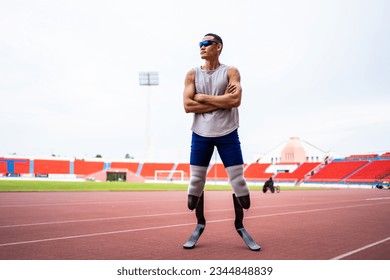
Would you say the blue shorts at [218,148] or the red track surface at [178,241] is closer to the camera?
the red track surface at [178,241]

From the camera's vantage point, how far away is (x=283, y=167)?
68.6 meters

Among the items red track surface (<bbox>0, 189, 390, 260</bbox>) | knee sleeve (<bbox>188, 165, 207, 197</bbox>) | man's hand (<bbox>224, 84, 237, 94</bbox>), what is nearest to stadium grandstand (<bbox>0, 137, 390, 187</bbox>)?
red track surface (<bbox>0, 189, 390, 260</bbox>)

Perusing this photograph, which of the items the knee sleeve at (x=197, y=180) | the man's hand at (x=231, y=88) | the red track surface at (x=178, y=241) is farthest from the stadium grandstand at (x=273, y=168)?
the man's hand at (x=231, y=88)

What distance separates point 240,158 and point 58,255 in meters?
2.45

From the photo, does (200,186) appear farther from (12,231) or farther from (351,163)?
(351,163)

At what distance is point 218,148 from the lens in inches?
184

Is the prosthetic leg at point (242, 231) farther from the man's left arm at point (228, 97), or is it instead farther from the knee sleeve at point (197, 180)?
the man's left arm at point (228, 97)

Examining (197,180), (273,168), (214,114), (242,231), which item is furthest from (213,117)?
(273,168)

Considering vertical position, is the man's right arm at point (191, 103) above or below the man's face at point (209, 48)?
below

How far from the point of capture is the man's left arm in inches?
174

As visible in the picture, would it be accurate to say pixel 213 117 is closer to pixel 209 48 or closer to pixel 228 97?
pixel 228 97

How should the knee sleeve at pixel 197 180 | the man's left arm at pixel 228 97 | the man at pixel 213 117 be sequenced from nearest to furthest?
1. the man's left arm at pixel 228 97
2. the man at pixel 213 117
3. the knee sleeve at pixel 197 180

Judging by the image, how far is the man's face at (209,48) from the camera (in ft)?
15.6

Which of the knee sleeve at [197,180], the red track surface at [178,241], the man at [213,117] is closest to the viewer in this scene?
the red track surface at [178,241]
